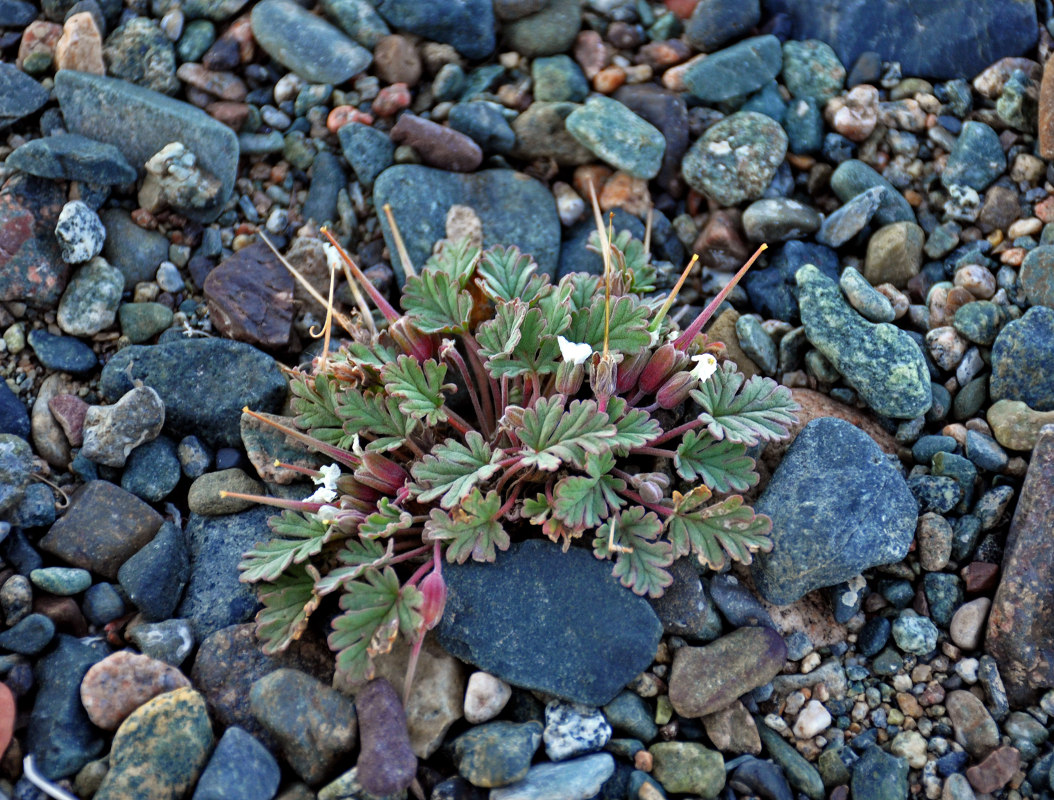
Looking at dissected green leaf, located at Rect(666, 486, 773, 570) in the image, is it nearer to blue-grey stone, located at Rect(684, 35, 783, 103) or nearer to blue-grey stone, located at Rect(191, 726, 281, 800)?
blue-grey stone, located at Rect(191, 726, 281, 800)

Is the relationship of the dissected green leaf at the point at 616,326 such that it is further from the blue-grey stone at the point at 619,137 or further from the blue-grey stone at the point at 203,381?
the blue-grey stone at the point at 203,381

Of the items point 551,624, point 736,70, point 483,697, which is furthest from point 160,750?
point 736,70

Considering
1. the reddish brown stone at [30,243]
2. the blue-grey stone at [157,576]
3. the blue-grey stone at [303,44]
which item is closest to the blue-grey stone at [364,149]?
the blue-grey stone at [303,44]

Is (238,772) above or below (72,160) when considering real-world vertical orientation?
below

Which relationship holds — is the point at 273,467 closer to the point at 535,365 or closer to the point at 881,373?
the point at 535,365

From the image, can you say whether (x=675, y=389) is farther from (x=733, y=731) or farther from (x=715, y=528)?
(x=733, y=731)

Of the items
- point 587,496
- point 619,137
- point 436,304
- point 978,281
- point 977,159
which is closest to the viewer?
point 587,496
